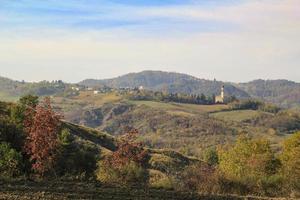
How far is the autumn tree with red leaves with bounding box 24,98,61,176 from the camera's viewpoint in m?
30.9

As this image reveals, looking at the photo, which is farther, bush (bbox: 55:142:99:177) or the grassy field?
bush (bbox: 55:142:99:177)

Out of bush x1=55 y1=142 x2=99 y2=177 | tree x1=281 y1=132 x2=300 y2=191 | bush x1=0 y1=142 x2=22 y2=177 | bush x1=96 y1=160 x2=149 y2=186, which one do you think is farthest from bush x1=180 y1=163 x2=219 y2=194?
tree x1=281 y1=132 x2=300 y2=191

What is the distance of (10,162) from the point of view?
31641mm

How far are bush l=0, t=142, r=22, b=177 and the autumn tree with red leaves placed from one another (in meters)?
0.93

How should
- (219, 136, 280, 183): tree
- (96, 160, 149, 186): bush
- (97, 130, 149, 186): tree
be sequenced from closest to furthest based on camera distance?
(97, 130, 149, 186): tree → (96, 160, 149, 186): bush → (219, 136, 280, 183): tree

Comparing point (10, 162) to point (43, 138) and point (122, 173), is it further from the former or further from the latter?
point (122, 173)

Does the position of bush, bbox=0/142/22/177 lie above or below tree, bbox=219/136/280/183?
above

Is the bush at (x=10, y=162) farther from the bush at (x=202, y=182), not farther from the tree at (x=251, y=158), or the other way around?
the tree at (x=251, y=158)

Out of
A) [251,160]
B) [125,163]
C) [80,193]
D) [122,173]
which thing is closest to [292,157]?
[251,160]

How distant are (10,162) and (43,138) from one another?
280 centimetres

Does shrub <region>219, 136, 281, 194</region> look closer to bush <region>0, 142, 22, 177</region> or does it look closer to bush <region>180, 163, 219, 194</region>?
bush <region>180, 163, 219, 194</region>

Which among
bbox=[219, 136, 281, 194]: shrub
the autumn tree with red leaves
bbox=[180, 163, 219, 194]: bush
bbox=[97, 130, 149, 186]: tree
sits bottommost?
bbox=[219, 136, 281, 194]: shrub

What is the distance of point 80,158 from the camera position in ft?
129

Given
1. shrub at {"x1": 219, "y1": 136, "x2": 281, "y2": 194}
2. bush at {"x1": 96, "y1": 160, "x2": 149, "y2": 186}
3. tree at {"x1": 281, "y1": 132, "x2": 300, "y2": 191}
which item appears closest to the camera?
bush at {"x1": 96, "y1": 160, "x2": 149, "y2": 186}
